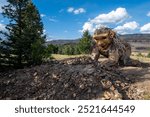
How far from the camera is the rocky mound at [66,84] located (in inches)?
588

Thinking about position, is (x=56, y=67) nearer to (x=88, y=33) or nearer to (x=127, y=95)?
(x=127, y=95)

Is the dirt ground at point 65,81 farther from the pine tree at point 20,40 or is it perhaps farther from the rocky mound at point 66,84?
the pine tree at point 20,40

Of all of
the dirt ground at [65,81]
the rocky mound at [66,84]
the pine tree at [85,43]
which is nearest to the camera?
the rocky mound at [66,84]

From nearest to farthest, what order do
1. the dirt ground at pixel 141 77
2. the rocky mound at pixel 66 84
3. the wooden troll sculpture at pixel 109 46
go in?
the rocky mound at pixel 66 84, the dirt ground at pixel 141 77, the wooden troll sculpture at pixel 109 46

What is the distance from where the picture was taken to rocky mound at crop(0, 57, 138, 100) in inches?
588

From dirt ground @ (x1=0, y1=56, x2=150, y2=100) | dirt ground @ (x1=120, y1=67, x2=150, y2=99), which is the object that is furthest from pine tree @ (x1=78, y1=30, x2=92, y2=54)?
dirt ground @ (x1=0, y1=56, x2=150, y2=100)

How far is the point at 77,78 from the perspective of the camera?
16375 millimetres

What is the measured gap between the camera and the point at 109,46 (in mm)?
23062

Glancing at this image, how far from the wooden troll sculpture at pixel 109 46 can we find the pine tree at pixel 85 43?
94.3 ft

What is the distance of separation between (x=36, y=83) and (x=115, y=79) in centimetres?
427

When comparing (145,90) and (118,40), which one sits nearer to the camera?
(145,90)

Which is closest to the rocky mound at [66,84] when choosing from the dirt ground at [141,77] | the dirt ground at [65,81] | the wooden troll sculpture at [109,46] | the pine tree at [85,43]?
the dirt ground at [65,81]

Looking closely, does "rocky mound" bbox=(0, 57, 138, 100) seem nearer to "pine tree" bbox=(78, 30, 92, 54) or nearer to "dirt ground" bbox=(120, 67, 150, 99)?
"dirt ground" bbox=(120, 67, 150, 99)

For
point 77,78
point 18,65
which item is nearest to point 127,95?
point 77,78
